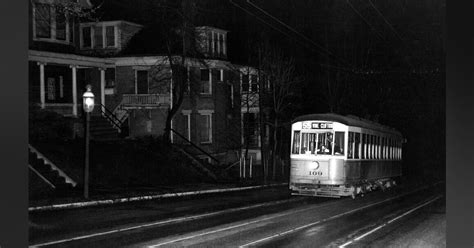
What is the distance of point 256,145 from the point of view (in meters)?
10.6

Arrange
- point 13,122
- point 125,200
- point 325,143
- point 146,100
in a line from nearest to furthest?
1. point 13,122
2. point 325,143
3. point 146,100
4. point 125,200

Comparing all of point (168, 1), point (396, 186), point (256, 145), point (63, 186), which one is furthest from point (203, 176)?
point (396, 186)

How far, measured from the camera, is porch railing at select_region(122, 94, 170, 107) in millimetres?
10125

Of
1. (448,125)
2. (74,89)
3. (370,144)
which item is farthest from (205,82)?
(448,125)

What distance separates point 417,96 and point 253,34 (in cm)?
405

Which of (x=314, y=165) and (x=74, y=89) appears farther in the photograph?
(x=74, y=89)

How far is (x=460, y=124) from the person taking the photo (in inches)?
140

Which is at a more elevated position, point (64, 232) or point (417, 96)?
point (417, 96)

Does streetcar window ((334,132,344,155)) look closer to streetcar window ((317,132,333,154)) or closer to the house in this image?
streetcar window ((317,132,333,154))

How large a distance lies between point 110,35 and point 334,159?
6185 millimetres

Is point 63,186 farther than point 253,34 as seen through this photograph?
Yes

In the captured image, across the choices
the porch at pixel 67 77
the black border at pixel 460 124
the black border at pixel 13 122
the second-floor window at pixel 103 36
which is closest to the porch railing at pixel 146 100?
the porch at pixel 67 77

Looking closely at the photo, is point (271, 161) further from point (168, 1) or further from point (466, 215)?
point (466, 215)

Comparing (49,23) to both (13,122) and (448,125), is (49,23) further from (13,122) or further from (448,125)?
(448,125)
